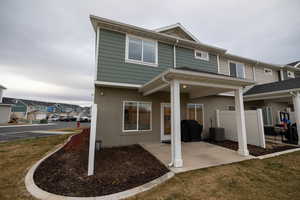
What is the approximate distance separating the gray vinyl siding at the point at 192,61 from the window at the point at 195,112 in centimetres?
264

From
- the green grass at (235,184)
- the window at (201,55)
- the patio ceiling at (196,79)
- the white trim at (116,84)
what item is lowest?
the green grass at (235,184)

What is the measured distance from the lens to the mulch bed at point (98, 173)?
9.33ft

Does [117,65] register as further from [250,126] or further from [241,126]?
[250,126]

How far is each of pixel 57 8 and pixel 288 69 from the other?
20.0m

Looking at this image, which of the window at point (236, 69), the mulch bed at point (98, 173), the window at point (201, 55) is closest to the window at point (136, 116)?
the mulch bed at point (98, 173)

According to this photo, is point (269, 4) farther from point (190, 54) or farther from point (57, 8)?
point (57, 8)

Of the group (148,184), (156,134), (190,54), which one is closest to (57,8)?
(190,54)

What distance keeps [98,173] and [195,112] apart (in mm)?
6844

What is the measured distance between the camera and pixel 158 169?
3.77m

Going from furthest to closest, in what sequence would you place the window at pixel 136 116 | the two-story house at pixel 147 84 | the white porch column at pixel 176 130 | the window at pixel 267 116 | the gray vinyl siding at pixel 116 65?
the window at pixel 267 116
the window at pixel 136 116
the gray vinyl siding at pixel 116 65
the two-story house at pixel 147 84
the white porch column at pixel 176 130

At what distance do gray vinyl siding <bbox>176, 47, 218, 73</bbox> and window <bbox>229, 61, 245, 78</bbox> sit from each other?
197 cm

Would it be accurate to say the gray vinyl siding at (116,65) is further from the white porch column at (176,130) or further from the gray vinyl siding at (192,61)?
the white porch column at (176,130)

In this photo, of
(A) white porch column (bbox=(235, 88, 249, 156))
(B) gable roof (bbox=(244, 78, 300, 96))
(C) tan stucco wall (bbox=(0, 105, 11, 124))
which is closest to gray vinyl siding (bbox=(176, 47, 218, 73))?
(A) white porch column (bbox=(235, 88, 249, 156))

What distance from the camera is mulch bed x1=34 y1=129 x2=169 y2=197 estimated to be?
2.84 metres
